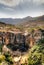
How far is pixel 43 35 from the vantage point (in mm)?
82812

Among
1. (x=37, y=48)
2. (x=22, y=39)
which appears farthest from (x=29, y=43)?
(x=37, y=48)

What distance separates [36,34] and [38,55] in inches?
1289

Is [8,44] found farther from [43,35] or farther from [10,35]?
[43,35]

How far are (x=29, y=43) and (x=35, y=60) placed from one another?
119 feet

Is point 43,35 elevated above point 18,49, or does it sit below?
above

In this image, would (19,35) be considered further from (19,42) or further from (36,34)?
(36,34)

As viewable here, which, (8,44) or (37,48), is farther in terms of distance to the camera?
(8,44)

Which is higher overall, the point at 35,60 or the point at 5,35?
the point at 5,35

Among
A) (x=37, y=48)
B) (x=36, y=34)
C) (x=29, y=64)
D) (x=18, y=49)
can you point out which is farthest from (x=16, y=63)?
(x=36, y=34)

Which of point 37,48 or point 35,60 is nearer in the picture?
point 35,60

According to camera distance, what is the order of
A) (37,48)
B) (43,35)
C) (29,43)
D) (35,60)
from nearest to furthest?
(35,60) < (37,48) < (43,35) < (29,43)

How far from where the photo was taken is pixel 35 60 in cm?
5225

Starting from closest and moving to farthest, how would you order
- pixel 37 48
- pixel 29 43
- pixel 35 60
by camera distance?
pixel 35 60 < pixel 37 48 < pixel 29 43

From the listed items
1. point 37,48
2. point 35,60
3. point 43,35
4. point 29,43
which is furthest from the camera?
point 29,43
